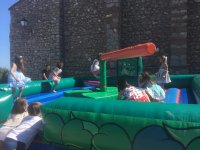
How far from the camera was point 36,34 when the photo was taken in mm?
14891

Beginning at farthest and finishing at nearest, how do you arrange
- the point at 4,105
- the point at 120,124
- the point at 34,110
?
the point at 4,105, the point at 34,110, the point at 120,124

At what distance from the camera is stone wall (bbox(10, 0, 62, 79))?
46.8 ft

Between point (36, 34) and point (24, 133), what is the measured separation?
476 inches

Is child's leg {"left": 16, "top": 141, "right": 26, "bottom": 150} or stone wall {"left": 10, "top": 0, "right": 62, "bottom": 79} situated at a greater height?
stone wall {"left": 10, "top": 0, "right": 62, "bottom": 79}

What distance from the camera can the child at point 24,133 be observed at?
3.23 metres

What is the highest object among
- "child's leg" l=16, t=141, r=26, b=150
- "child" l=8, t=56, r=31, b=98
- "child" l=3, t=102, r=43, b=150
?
"child" l=8, t=56, r=31, b=98

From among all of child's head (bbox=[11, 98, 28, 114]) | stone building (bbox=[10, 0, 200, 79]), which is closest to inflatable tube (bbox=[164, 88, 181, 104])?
child's head (bbox=[11, 98, 28, 114])

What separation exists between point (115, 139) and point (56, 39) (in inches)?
467

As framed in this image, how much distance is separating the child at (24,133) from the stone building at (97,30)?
27.9 ft

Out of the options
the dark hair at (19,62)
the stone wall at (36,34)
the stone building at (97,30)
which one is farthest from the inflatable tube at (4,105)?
the stone wall at (36,34)

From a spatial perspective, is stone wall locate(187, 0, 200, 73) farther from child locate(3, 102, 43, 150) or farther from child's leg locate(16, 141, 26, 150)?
child's leg locate(16, 141, 26, 150)

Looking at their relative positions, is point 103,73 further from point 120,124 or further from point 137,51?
point 120,124

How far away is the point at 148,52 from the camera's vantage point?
438cm

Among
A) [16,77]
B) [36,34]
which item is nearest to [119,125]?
[16,77]
